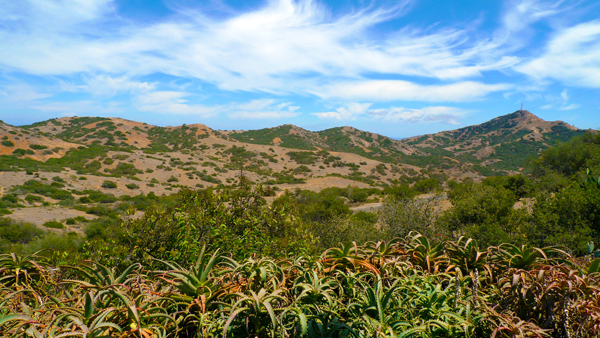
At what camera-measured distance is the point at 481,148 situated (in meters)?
110

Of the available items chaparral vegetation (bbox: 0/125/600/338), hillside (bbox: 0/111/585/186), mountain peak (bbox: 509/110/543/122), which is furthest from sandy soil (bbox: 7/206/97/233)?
mountain peak (bbox: 509/110/543/122)

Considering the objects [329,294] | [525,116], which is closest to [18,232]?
[329,294]

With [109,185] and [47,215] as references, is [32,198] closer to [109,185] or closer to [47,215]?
[47,215]

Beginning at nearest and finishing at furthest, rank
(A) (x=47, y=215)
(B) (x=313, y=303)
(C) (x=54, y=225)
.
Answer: (B) (x=313, y=303) → (C) (x=54, y=225) → (A) (x=47, y=215)

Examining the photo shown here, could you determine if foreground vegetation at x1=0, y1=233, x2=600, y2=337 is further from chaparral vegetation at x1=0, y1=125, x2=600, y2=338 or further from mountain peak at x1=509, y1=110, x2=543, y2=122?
mountain peak at x1=509, y1=110, x2=543, y2=122

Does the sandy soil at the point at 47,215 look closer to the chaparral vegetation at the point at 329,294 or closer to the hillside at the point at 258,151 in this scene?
the hillside at the point at 258,151

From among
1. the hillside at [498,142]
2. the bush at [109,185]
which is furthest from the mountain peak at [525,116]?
the bush at [109,185]

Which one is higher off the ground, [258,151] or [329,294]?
[258,151]

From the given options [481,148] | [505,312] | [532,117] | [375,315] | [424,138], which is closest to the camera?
[375,315]

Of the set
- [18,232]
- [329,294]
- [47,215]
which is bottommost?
[47,215]

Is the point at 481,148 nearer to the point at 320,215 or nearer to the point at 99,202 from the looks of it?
the point at 320,215

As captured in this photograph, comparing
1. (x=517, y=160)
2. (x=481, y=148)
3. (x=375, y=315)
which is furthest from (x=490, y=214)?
(x=481, y=148)

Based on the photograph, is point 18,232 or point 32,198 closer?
point 18,232

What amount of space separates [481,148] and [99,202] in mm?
122628
